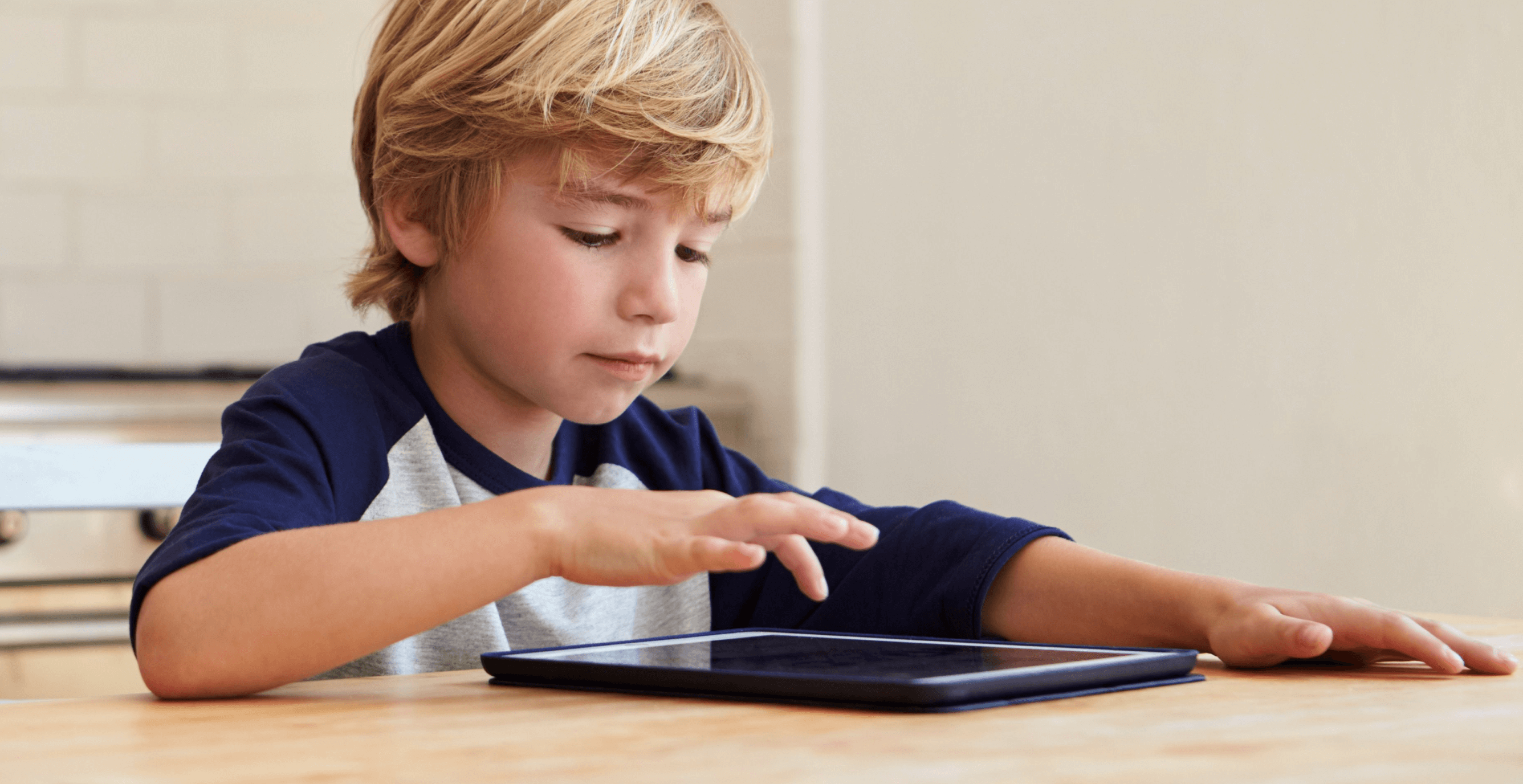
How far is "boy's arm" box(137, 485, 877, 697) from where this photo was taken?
60 centimetres

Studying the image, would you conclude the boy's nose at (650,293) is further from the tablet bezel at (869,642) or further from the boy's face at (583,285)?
the tablet bezel at (869,642)

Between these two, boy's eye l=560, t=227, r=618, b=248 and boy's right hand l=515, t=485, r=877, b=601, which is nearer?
boy's right hand l=515, t=485, r=877, b=601

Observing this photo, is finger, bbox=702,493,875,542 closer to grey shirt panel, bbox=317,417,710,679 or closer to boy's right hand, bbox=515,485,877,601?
boy's right hand, bbox=515,485,877,601

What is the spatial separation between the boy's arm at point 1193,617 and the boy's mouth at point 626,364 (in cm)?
26

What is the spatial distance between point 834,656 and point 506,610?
42 cm

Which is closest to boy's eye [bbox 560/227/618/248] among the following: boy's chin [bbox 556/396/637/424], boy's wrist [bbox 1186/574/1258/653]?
boy's chin [bbox 556/396/637/424]

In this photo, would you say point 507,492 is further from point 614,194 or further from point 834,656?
point 834,656

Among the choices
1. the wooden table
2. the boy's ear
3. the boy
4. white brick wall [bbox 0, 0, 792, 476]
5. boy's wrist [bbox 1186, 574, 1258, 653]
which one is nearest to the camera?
the wooden table

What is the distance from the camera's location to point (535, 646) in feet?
3.23

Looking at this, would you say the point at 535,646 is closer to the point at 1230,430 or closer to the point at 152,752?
the point at 152,752

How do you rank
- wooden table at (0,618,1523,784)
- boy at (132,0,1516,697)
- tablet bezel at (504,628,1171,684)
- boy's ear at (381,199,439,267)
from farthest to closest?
boy's ear at (381,199,439,267)
boy at (132,0,1516,697)
tablet bezel at (504,628,1171,684)
wooden table at (0,618,1523,784)

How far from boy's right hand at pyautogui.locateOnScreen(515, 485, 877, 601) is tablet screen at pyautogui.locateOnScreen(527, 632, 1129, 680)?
34 mm

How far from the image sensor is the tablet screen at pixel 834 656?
0.55m

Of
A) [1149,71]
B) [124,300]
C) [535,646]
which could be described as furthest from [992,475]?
[124,300]
